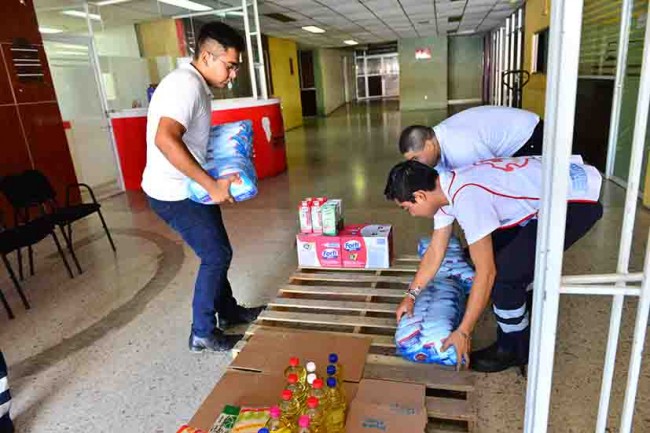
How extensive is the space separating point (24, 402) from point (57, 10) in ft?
18.5

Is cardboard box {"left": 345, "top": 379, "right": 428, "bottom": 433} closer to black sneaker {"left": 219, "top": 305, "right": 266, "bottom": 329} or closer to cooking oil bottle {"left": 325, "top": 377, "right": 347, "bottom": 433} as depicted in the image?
cooking oil bottle {"left": 325, "top": 377, "right": 347, "bottom": 433}

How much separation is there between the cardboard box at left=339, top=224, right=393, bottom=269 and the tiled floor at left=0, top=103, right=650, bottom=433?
21.5 inches

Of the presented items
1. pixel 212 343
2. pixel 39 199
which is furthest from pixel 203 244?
pixel 39 199

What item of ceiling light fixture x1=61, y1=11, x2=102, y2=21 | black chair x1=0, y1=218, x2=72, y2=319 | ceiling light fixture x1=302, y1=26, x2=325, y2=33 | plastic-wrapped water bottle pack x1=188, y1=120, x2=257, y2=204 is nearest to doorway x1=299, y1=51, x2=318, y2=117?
ceiling light fixture x1=302, y1=26, x2=325, y2=33

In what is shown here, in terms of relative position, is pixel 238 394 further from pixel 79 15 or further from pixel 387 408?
pixel 79 15

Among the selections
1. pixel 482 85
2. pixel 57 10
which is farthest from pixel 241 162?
pixel 482 85

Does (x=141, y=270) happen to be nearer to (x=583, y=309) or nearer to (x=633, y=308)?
(x=583, y=309)

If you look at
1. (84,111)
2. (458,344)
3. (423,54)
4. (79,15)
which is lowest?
(458,344)

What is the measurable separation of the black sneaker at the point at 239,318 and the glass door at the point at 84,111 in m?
4.13

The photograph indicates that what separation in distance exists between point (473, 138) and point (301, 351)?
1.36 m

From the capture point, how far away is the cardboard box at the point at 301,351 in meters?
1.81

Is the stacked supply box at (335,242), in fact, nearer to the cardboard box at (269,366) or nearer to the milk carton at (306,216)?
the milk carton at (306,216)

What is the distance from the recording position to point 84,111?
19.0ft

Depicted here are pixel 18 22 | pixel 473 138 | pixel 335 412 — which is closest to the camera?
pixel 335 412
